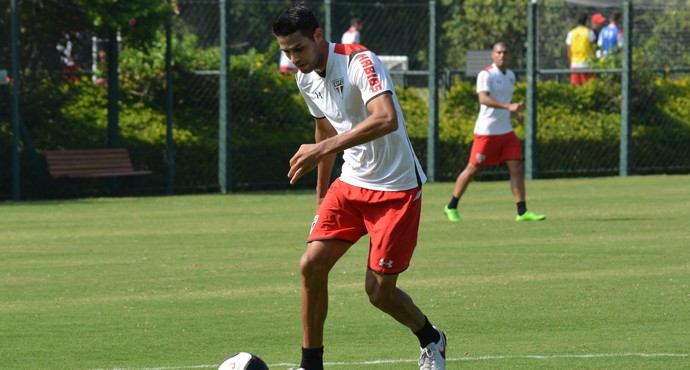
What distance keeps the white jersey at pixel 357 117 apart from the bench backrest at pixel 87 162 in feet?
47.3

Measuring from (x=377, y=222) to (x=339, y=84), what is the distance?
0.79 meters

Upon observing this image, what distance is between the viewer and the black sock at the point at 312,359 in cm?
763

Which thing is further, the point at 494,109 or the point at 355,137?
the point at 494,109

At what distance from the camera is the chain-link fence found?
74.6 feet

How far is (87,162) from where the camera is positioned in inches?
874

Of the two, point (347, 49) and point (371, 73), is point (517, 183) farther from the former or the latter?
point (371, 73)

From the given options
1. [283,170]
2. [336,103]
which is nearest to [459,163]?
[283,170]

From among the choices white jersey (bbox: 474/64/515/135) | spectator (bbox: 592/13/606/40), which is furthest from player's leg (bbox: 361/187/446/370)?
spectator (bbox: 592/13/606/40)

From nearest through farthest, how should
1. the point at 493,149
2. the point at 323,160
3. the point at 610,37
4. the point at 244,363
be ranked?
the point at 244,363 < the point at 323,160 < the point at 493,149 < the point at 610,37

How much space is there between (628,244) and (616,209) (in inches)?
182

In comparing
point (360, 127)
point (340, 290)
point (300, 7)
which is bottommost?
point (340, 290)

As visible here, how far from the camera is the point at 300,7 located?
7512 millimetres

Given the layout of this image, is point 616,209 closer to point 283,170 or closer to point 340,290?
point 283,170

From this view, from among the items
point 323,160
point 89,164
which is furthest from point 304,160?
point 89,164
